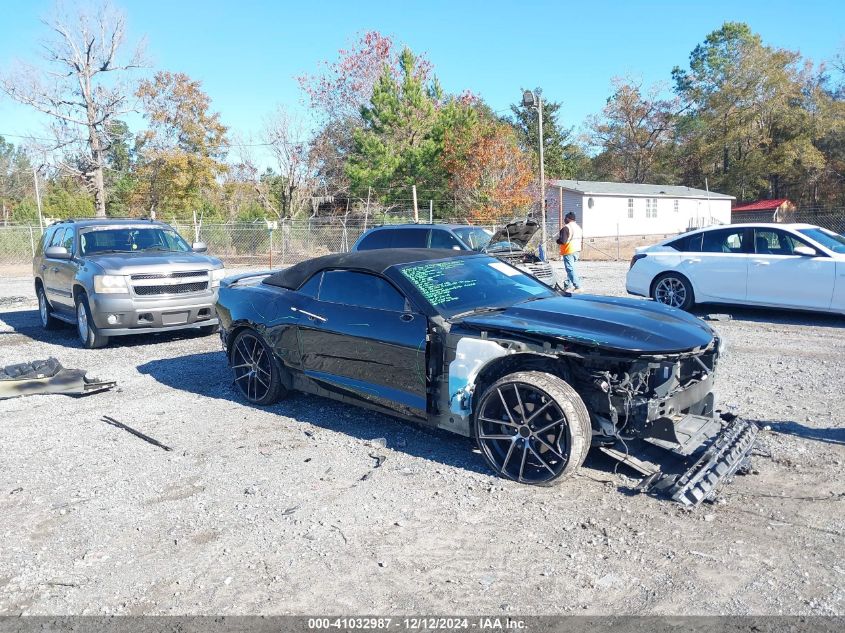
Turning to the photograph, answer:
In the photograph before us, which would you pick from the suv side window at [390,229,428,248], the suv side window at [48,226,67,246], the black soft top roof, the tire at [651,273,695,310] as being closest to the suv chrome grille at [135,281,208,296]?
the suv side window at [48,226,67,246]

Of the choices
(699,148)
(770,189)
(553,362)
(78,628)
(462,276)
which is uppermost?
(699,148)

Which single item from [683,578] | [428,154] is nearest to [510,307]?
[683,578]

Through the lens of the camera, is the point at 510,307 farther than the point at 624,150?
No

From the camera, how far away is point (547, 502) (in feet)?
13.9

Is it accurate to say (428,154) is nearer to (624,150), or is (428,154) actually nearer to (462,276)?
(462,276)

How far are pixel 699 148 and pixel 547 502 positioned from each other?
59.0 meters

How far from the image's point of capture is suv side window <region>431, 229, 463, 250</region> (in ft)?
42.1

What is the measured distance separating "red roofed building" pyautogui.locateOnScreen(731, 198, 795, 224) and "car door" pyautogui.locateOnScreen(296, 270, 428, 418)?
2011 inches

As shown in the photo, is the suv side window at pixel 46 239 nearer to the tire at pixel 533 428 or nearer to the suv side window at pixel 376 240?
the suv side window at pixel 376 240

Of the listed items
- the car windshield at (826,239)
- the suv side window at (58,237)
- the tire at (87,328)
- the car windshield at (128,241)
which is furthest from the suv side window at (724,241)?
the suv side window at (58,237)

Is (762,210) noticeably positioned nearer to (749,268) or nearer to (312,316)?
(749,268)

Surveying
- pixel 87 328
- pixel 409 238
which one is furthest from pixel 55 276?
pixel 409 238

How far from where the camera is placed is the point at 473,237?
13383 mm

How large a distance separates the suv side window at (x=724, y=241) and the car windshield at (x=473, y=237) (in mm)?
3946
